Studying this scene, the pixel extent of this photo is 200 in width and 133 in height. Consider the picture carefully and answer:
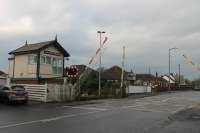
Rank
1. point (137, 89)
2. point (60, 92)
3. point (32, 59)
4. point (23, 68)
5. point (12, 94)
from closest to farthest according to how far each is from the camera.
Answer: point (12, 94) → point (60, 92) → point (32, 59) → point (23, 68) → point (137, 89)

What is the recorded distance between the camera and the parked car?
26891 mm

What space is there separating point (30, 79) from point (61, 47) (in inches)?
201

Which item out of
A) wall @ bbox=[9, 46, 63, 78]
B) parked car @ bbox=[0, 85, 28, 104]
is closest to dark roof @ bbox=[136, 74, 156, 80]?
wall @ bbox=[9, 46, 63, 78]

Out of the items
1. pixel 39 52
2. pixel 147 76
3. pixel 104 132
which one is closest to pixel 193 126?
pixel 104 132

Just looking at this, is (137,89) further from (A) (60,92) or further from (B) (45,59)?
(A) (60,92)

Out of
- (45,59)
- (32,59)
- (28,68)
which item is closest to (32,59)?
(32,59)

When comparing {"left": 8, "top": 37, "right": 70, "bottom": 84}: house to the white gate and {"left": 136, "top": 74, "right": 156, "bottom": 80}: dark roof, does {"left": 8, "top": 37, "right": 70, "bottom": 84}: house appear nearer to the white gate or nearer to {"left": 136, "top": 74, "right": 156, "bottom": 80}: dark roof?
the white gate

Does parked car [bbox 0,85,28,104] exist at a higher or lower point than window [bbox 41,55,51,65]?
lower

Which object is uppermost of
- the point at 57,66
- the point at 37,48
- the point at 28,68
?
the point at 37,48

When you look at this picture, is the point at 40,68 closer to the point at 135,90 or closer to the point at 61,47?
the point at 61,47

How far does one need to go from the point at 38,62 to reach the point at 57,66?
355cm

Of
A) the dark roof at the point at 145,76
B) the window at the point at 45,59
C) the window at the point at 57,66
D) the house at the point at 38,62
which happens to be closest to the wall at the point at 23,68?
the house at the point at 38,62

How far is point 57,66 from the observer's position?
138 ft

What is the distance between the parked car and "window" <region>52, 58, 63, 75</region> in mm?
14034
